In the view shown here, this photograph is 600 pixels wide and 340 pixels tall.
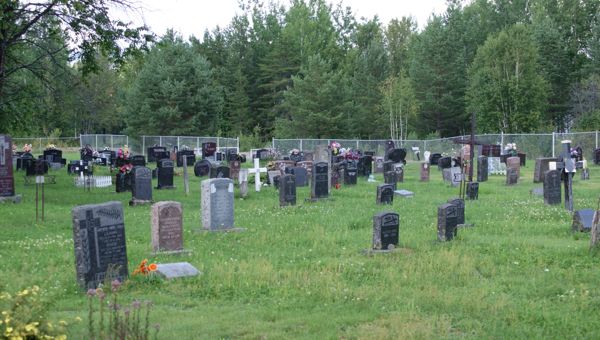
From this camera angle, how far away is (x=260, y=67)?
67.3 meters

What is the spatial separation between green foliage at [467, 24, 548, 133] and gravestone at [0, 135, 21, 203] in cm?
3971

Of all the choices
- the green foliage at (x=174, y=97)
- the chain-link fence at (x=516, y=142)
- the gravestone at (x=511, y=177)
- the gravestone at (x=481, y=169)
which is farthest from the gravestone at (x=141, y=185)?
the green foliage at (x=174, y=97)

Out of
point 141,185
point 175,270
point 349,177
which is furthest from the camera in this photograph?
point 349,177

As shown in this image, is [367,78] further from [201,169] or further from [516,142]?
[201,169]

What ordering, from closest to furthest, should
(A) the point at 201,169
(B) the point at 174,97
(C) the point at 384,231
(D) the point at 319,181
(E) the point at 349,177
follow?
(C) the point at 384,231
(D) the point at 319,181
(E) the point at 349,177
(A) the point at 201,169
(B) the point at 174,97

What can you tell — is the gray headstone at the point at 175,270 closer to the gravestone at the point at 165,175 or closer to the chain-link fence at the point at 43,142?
the gravestone at the point at 165,175

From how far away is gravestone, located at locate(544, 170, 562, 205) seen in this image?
18.5m

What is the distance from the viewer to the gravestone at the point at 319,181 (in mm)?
20641

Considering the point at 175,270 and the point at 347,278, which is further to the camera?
the point at 175,270

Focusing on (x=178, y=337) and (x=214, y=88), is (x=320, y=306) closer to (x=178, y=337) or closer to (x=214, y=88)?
(x=178, y=337)

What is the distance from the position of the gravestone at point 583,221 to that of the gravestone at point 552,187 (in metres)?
4.96

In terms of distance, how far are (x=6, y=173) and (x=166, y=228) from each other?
10537 mm

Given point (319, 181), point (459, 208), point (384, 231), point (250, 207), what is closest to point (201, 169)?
point (319, 181)

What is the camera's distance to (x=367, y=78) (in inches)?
2459
